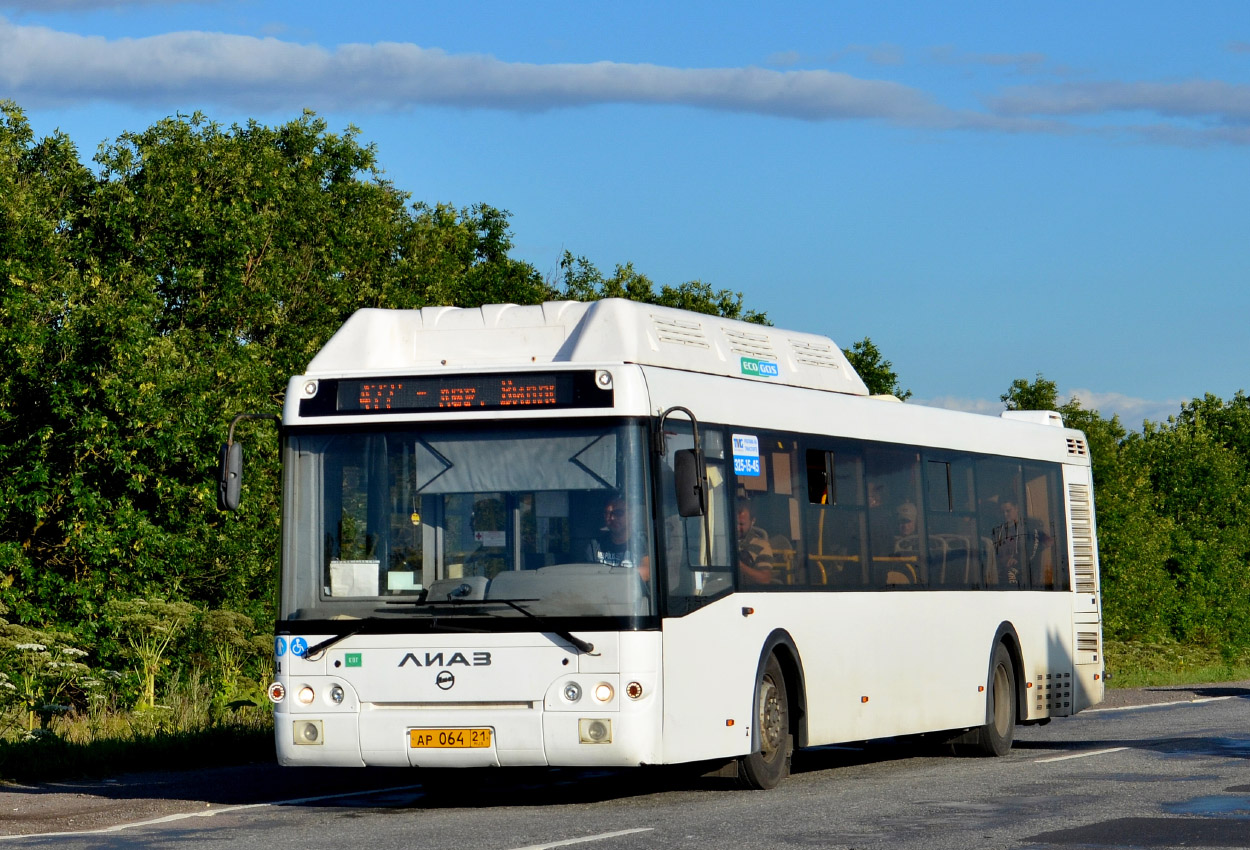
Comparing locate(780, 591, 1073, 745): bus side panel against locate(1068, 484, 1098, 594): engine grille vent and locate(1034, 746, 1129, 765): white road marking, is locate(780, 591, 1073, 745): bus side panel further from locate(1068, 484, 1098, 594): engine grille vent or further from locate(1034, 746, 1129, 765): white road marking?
locate(1068, 484, 1098, 594): engine grille vent

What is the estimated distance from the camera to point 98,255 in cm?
3856

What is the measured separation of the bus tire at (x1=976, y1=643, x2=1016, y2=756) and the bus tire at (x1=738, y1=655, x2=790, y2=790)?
12.5ft

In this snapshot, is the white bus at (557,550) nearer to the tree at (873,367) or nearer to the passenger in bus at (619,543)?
the passenger in bus at (619,543)

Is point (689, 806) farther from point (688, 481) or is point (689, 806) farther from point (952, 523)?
point (952, 523)

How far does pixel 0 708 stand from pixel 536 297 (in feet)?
123

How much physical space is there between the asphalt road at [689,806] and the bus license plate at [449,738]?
485mm

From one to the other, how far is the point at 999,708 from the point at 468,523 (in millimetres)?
7335

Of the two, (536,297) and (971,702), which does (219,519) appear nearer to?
(971,702)

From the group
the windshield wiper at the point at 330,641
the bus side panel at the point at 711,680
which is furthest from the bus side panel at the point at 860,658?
the windshield wiper at the point at 330,641

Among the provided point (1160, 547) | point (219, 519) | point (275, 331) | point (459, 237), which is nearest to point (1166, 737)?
point (219, 519)

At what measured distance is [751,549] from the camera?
13.4 meters

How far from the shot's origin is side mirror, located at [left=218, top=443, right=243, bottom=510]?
12.2m

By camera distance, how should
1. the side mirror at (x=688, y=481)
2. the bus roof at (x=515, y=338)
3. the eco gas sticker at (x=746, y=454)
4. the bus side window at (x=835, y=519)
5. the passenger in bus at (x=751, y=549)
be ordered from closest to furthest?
the side mirror at (x=688, y=481)
the bus roof at (x=515, y=338)
the passenger in bus at (x=751, y=549)
the eco gas sticker at (x=746, y=454)
the bus side window at (x=835, y=519)

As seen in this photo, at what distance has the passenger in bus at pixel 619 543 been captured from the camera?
39.0ft
